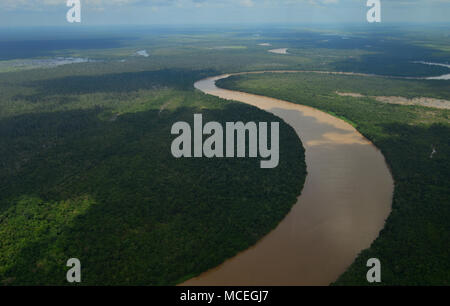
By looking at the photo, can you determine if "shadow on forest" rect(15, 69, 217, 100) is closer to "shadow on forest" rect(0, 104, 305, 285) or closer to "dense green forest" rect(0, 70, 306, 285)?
"dense green forest" rect(0, 70, 306, 285)

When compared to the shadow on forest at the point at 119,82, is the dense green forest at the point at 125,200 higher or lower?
lower

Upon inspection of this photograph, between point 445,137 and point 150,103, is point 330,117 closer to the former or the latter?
point 445,137

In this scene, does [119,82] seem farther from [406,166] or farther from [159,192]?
[406,166]

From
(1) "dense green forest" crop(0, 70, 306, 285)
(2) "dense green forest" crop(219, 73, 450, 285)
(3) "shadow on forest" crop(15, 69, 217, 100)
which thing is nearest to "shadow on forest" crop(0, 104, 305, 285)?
(1) "dense green forest" crop(0, 70, 306, 285)

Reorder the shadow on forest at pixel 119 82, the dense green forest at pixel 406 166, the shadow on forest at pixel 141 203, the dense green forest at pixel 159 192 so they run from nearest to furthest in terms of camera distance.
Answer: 1. the dense green forest at pixel 406 166
2. the shadow on forest at pixel 141 203
3. the dense green forest at pixel 159 192
4. the shadow on forest at pixel 119 82

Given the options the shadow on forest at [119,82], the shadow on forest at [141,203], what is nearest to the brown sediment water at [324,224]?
the shadow on forest at [141,203]

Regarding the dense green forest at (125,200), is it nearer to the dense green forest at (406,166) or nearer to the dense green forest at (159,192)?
the dense green forest at (159,192)
